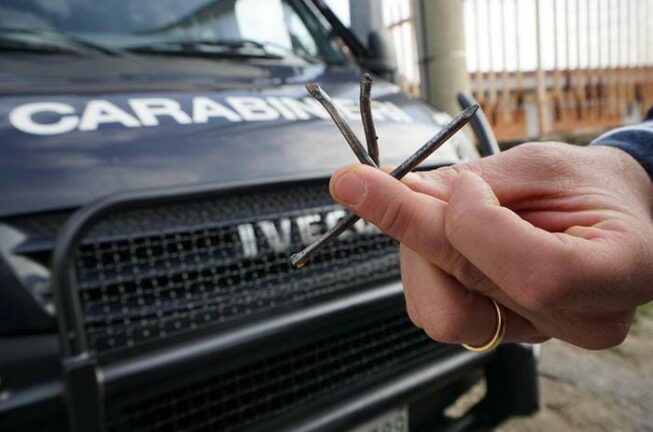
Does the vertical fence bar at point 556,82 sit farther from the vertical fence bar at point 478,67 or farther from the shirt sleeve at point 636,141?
the shirt sleeve at point 636,141

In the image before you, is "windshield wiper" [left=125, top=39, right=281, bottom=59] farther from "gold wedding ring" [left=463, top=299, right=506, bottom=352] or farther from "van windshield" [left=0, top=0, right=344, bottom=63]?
"gold wedding ring" [left=463, top=299, right=506, bottom=352]

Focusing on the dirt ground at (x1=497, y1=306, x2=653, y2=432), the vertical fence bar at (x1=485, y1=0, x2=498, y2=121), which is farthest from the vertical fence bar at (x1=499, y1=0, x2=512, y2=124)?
the dirt ground at (x1=497, y1=306, x2=653, y2=432)

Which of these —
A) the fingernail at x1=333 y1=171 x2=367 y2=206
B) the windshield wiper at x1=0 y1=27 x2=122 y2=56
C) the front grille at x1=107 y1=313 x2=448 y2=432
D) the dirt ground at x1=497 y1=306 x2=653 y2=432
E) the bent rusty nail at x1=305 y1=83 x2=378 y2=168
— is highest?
the windshield wiper at x1=0 y1=27 x2=122 y2=56

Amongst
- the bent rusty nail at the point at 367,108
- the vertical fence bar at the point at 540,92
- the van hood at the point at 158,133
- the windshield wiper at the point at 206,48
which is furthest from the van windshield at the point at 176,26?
the vertical fence bar at the point at 540,92

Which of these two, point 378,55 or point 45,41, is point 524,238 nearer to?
point 45,41

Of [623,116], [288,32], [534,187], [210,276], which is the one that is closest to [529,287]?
[534,187]

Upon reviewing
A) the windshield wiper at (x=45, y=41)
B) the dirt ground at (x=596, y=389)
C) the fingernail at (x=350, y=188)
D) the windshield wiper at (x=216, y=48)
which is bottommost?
the dirt ground at (x=596, y=389)
